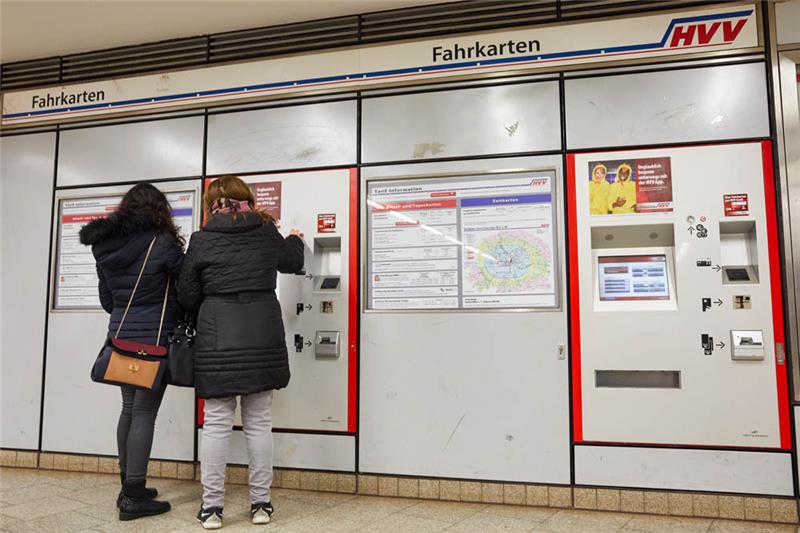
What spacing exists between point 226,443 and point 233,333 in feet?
1.72

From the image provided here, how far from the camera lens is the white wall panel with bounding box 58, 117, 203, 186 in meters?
3.65

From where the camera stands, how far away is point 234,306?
247 centimetres

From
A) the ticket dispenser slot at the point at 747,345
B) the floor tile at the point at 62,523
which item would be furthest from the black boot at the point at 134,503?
the ticket dispenser slot at the point at 747,345

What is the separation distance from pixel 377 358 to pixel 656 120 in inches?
80.7

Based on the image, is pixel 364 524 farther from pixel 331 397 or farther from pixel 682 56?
pixel 682 56

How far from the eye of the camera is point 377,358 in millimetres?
3203

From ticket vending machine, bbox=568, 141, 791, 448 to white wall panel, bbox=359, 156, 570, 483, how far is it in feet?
0.55

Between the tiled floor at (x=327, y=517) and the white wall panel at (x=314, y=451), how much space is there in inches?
6.2

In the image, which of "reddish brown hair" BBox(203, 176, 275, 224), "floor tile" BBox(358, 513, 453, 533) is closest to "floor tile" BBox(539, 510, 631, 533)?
"floor tile" BBox(358, 513, 453, 533)

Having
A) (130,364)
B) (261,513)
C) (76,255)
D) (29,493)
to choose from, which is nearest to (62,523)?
(29,493)

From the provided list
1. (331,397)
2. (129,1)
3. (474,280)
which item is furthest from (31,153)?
(474,280)

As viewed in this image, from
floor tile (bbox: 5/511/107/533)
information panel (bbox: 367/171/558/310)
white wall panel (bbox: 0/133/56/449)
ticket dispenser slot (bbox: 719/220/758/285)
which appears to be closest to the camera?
floor tile (bbox: 5/511/107/533)

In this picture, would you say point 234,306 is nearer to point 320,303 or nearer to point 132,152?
point 320,303

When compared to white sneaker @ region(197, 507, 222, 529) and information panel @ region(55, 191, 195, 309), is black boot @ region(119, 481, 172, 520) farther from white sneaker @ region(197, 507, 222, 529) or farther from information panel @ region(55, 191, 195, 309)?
information panel @ region(55, 191, 195, 309)
